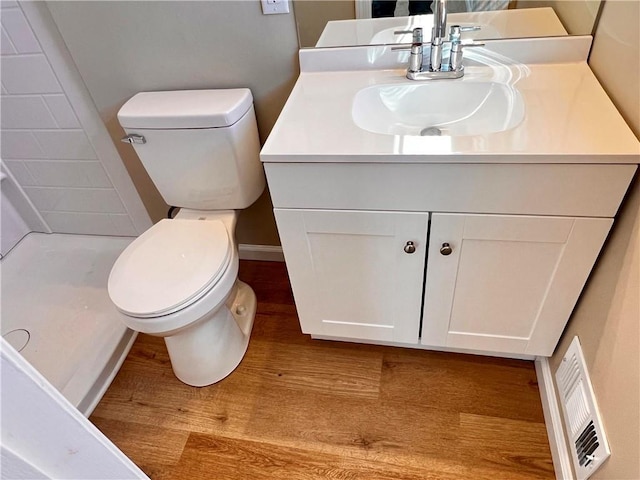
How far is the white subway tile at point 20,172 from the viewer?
6.14ft

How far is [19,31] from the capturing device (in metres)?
1.44

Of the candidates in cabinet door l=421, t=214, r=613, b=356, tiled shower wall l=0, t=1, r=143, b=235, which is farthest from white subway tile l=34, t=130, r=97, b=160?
cabinet door l=421, t=214, r=613, b=356

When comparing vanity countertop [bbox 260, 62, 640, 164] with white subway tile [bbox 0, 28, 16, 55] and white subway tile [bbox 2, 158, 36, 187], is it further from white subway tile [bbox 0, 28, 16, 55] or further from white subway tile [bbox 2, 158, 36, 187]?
white subway tile [bbox 2, 158, 36, 187]

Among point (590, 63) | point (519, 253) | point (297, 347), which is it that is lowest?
point (297, 347)

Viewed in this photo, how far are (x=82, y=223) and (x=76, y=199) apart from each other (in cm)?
16

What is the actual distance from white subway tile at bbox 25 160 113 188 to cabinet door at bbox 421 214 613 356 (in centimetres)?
142

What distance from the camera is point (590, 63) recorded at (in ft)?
3.92

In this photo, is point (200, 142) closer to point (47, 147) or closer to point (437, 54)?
point (437, 54)

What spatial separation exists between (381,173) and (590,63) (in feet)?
2.33

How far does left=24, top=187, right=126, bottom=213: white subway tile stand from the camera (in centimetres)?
190

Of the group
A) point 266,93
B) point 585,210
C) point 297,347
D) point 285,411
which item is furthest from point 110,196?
point 585,210

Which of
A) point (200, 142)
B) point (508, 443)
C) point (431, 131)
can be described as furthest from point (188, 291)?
point (508, 443)

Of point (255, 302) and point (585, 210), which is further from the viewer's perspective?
point (255, 302)

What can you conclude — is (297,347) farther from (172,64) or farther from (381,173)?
(172,64)
